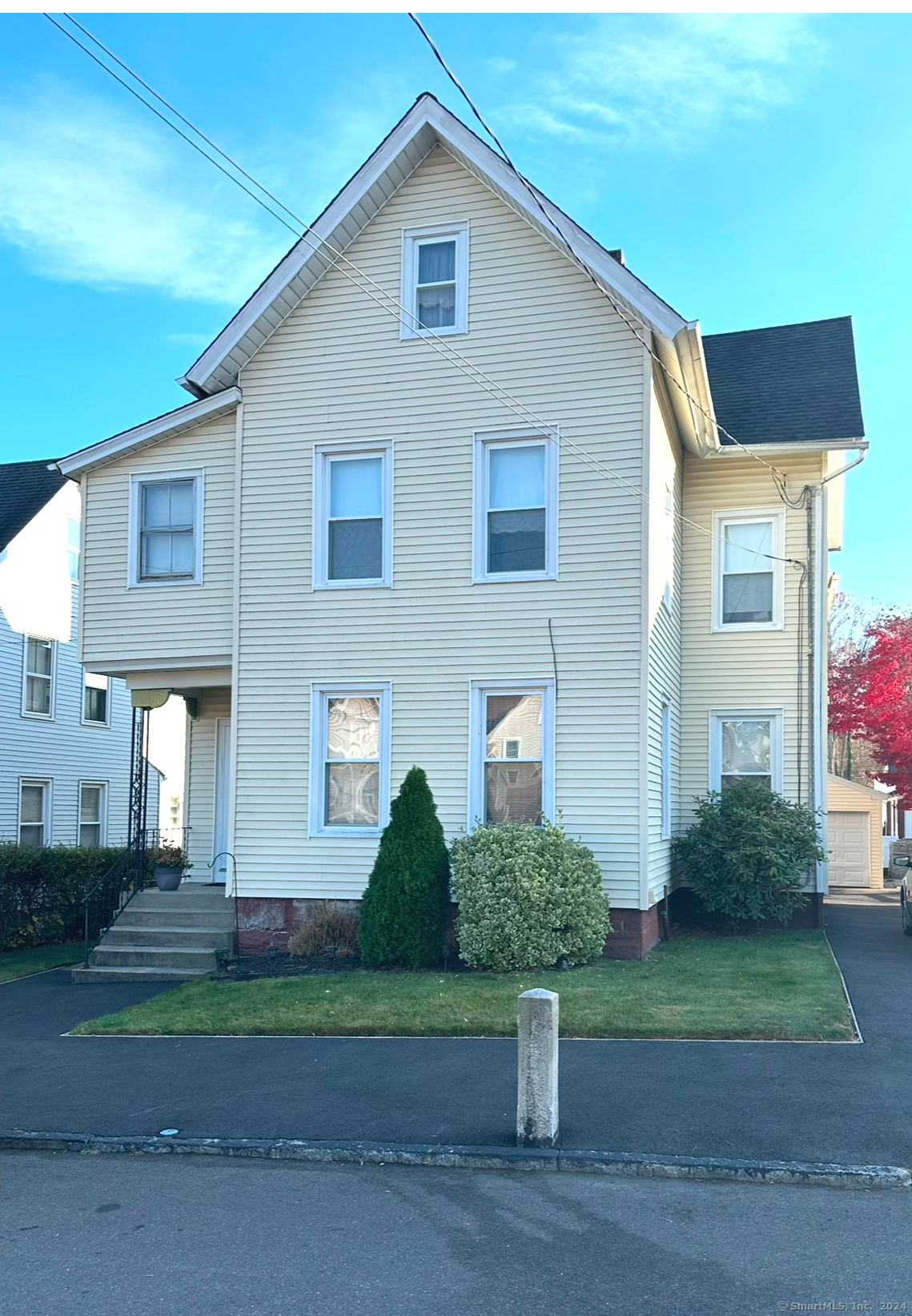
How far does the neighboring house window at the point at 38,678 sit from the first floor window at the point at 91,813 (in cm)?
240

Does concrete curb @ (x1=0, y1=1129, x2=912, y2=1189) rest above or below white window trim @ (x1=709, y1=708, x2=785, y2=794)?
below

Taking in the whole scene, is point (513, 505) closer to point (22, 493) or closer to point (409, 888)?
point (409, 888)

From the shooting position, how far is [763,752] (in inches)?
719

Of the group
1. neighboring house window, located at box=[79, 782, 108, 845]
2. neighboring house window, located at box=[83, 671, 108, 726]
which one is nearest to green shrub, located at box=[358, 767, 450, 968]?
neighboring house window, located at box=[79, 782, 108, 845]

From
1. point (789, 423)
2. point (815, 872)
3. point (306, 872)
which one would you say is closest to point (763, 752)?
point (815, 872)

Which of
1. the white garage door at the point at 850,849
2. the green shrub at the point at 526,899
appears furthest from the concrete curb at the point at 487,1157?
the white garage door at the point at 850,849

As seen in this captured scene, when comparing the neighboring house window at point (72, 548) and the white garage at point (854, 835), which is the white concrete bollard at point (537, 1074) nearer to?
the neighboring house window at point (72, 548)

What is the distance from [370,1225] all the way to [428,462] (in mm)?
10410

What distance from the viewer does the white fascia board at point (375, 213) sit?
14.2 m

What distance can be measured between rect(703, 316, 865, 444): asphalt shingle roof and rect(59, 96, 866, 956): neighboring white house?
30.3 inches

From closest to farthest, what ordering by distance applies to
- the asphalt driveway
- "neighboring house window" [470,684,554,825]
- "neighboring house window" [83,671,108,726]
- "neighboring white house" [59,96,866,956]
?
the asphalt driveway, "neighboring white house" [59,96,866,956], "neighboring house window" [470,684,554,825], "neighboring house window" [83,671,108,726]

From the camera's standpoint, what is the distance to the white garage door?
29703 mm

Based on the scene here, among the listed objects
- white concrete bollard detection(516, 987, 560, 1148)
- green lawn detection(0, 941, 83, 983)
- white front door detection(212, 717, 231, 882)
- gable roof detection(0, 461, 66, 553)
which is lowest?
green lawn detection(0, 941, 83, 983)

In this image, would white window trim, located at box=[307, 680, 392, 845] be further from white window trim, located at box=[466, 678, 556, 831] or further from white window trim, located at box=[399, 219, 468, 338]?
white window trim, located at box=[399, 219, 468, 338]
